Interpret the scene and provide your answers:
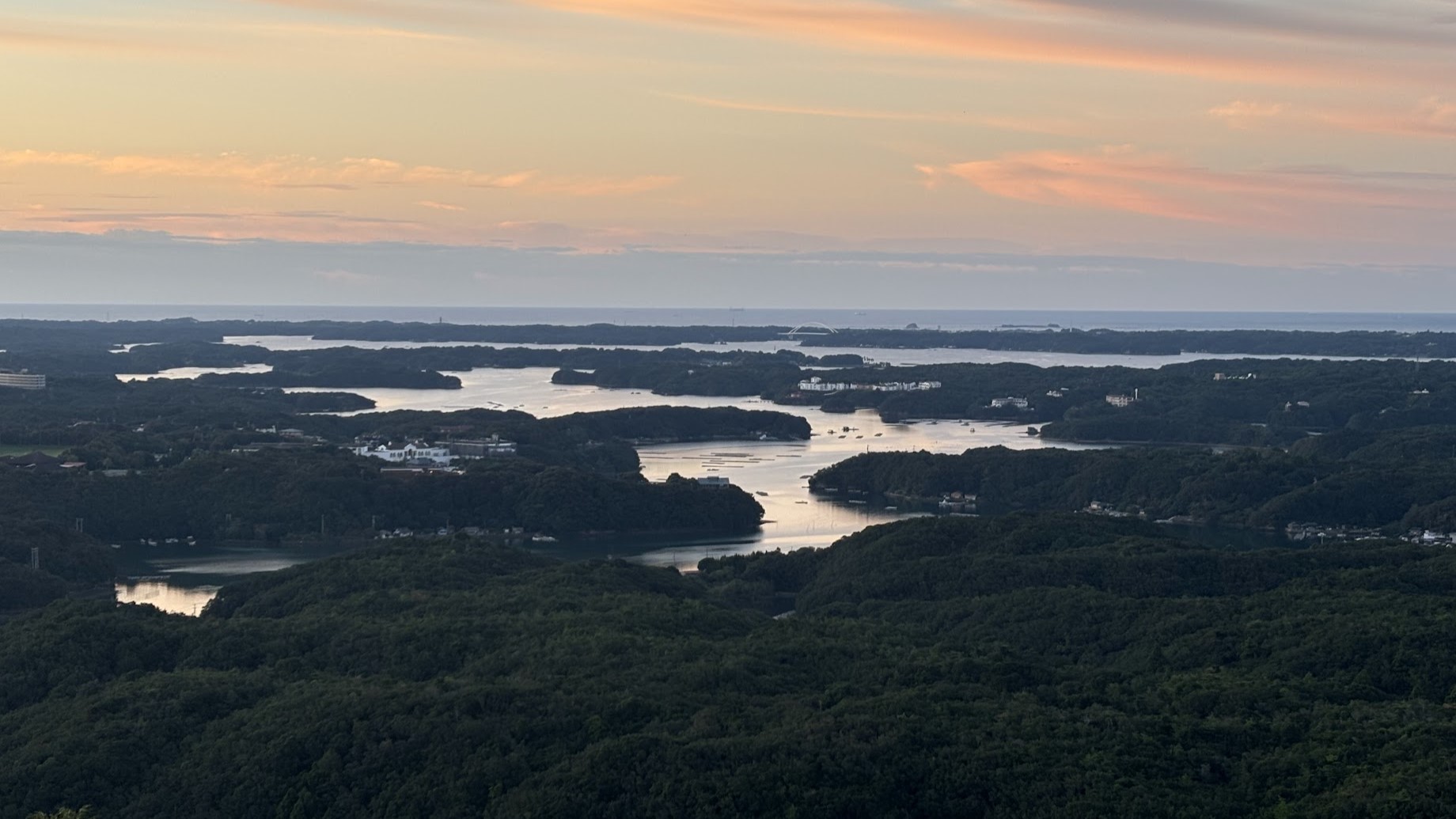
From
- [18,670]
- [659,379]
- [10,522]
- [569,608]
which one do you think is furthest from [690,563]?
[659,379]

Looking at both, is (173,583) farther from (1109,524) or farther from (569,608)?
(1109,524)

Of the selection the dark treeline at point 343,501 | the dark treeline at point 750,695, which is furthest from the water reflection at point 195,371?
the dark treeline at point 750,695

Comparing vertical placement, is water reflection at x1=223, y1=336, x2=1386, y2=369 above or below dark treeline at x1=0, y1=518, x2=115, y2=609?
above

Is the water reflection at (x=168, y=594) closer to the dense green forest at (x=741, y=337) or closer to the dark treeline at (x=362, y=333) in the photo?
the dense green forest at (x=741, y=337)

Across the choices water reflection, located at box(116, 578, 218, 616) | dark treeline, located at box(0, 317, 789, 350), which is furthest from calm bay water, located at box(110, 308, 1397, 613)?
dark treeline, located at box(0, 317, 789, 350)

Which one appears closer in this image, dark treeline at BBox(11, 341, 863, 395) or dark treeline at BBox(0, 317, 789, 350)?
dark treeline at BBox(11, 341, 863, 395)

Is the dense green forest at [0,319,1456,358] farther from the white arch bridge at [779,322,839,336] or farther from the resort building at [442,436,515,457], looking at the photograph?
the resort building at [442,436,515,457]

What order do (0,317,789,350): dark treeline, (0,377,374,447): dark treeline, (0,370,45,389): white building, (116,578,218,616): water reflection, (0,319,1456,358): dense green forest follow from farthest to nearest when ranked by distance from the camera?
(0,317,789,350): dark treeline
(0,319,1456,358): dense green forest
(0,370,45,389): white building
(0,377,374,447): dark treeline
(116,578,218,616): water reflection
